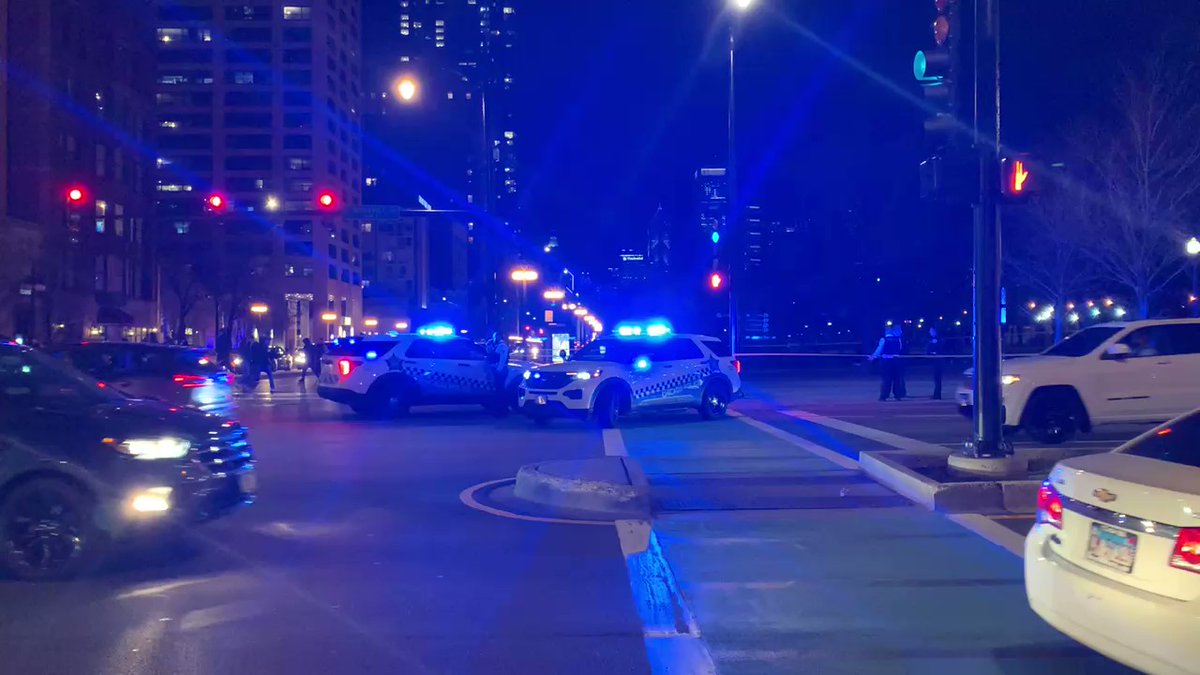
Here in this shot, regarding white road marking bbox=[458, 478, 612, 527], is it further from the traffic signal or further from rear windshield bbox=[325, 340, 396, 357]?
rear windshield bbox=[325, 340, 396, 357]

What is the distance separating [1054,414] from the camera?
14.1 metres

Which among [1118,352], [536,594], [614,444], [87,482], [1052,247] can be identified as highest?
[1052,247]

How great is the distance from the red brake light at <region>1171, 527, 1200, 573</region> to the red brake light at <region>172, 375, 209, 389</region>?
15135 mm

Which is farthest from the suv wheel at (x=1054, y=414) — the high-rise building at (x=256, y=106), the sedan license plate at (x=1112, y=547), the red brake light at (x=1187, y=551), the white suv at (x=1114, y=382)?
the high-rise building at (x=256, y=106)

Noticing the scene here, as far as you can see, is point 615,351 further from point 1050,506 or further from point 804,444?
point 1050,506

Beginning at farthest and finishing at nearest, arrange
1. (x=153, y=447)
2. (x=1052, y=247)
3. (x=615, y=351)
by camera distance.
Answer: (x=1052, y=247)
(x=615, y=351)
(x=153, y=447)

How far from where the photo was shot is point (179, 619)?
637 cm

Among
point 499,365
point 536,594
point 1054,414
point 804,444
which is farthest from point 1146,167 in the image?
point 536,594

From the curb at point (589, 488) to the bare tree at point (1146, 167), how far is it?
2219 centimetres

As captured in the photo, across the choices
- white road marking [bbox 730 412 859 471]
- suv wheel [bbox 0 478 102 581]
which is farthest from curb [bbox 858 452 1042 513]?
suv wheel [bbox 0 478 102 581]

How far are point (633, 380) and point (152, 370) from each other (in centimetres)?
831

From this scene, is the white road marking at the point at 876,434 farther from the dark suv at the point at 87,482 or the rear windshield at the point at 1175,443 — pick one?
the dark suv at the point at 87,482

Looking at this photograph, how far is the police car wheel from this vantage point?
64.0 feet

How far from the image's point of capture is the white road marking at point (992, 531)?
8.26 m
